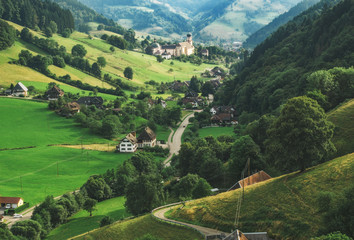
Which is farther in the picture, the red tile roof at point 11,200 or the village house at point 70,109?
the village house at point 70,109

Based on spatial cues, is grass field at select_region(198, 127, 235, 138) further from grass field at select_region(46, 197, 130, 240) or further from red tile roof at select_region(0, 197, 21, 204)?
red tile roof at select_region(0, 197, 21, 204)

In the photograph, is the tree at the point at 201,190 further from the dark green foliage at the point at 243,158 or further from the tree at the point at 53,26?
the tree at the point at 53,26

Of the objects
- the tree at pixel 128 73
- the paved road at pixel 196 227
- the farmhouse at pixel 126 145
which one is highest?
the tree at pixel 128 73

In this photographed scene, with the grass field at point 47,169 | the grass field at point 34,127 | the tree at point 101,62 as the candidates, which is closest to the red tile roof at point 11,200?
the grass field at point 47,169

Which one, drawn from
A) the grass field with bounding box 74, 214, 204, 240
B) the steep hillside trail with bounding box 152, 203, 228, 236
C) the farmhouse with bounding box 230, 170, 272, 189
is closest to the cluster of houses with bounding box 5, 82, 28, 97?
the grass field with bounding box 74, 214, 204, 240

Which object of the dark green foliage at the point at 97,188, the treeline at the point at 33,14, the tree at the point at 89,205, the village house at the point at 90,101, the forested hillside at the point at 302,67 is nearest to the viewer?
the tree at the point at 89,205

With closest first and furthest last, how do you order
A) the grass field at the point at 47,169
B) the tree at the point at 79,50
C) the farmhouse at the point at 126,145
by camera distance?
1. the grass field at the point at 47,169
2. the farmhouse at the point at 126,145
3. the tree at the point at 79,50

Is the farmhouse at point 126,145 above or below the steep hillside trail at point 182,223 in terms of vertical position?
above
